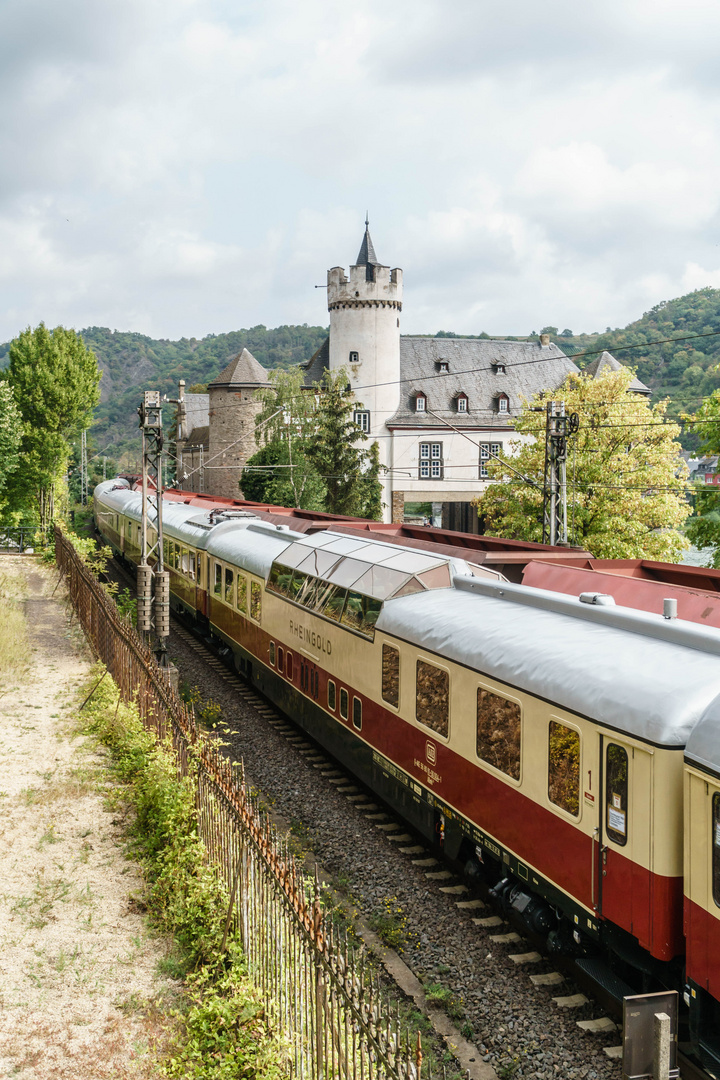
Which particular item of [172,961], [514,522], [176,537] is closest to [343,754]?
[172,961]

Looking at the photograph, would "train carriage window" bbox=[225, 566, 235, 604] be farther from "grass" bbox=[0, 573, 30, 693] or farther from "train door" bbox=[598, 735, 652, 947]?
"train door" bbox=[598, 735, 652, 947]

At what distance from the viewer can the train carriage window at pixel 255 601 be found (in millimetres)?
17281

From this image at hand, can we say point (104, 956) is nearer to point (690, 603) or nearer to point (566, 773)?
point (566, 773)

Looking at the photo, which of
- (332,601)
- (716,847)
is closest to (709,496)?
(332,601)

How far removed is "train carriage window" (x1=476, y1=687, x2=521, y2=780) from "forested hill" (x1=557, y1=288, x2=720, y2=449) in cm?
6079

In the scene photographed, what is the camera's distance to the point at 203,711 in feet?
54.3

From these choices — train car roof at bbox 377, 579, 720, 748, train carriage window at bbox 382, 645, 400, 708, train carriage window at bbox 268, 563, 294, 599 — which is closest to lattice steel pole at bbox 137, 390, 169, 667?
train carriage window at bbox 268, 563, 294, 599

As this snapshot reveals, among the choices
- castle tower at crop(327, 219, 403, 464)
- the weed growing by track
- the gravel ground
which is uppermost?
castle tower at crop(327, 219, 403, 464)

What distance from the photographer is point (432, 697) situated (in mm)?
9695

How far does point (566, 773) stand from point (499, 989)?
2060 mm

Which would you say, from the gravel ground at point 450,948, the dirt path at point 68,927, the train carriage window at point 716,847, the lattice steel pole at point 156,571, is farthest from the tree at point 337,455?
the train carriage window at point 716,847

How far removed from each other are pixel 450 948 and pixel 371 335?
58.3m

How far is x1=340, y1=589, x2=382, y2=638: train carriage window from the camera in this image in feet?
37.7

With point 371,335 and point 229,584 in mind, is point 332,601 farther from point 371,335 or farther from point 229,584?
point 371,335
